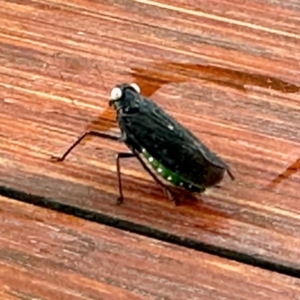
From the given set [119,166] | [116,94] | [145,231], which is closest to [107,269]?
[145,231]

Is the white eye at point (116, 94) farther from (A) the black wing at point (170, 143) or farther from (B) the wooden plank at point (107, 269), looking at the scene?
(B) the wooden plank at point (107, 269)

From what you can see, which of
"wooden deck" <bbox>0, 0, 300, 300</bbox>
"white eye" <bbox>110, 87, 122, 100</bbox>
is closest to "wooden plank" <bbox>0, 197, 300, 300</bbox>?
"wooden deck" <bbox>0, 0, 300, 300</bbox>

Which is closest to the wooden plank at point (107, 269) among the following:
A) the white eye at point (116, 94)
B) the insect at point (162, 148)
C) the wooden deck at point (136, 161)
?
the wooden deck at point (136, 161)

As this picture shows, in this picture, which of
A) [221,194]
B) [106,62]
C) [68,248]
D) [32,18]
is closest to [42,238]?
[68,248]

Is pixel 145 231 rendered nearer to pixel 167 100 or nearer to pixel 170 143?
pixel 170 143

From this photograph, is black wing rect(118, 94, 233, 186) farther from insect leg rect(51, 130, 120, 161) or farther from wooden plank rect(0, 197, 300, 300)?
wooden plank rect(0, 197, 300, 300)

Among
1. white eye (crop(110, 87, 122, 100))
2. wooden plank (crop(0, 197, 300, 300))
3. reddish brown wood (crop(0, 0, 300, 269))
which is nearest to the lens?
wooden plank (crop(0, 197, 300, 300))
